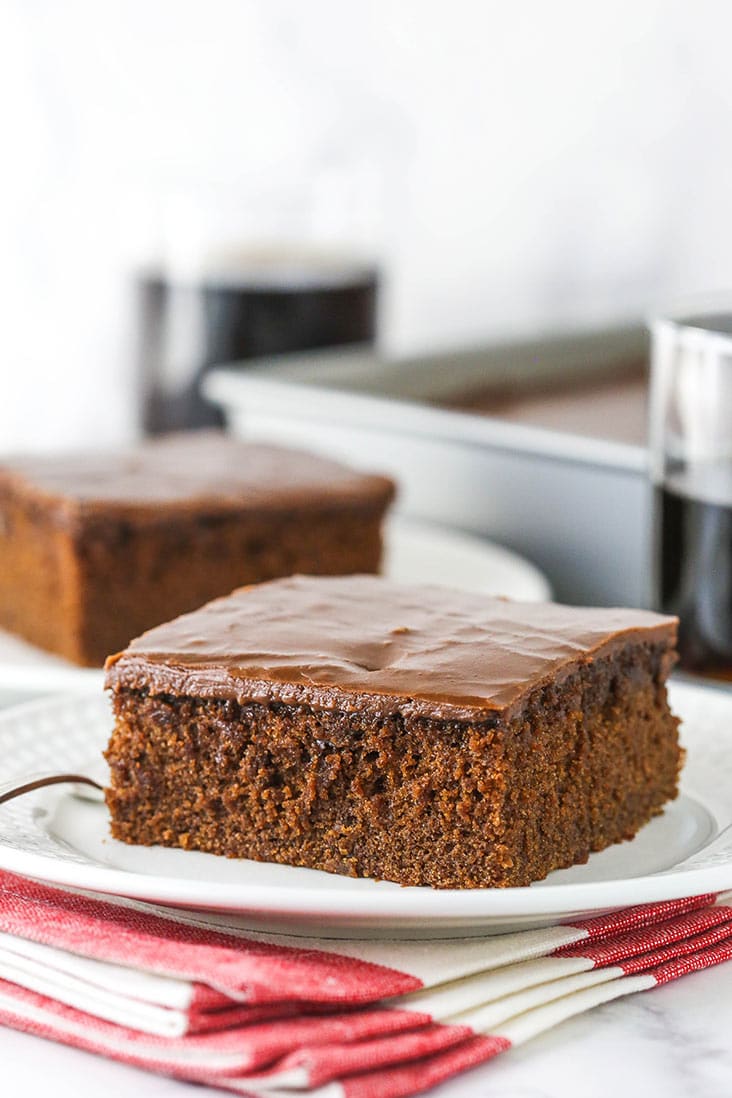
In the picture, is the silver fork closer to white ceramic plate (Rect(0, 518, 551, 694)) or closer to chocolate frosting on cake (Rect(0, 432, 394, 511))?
white ceramic plate (Rect(0, 518, 551, 694))

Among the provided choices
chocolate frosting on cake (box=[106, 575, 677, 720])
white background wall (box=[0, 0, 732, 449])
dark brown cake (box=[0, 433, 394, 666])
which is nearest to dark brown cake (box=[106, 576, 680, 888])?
chocolate frosting on cake (box=[106, 575, 677, 720])

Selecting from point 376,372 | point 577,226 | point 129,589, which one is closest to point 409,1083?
point 129,589

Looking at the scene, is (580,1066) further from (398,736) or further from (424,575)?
(424,575)

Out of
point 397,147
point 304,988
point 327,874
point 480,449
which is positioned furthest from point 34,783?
point 397,147

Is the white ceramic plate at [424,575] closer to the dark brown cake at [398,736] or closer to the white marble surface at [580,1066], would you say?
the dark brown cake at [398,736]

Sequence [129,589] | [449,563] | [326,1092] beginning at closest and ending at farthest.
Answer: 1. [326,1092]
2. [129,589]
3. [449,563]

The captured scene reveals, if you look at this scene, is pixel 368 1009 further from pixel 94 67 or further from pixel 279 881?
pixel 94 67
